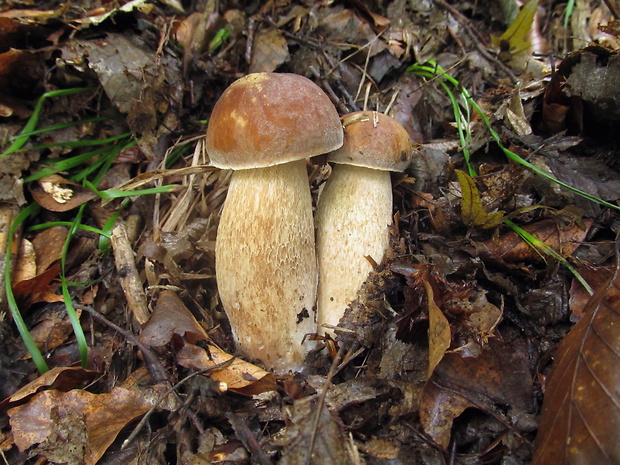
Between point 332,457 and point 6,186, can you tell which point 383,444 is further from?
point 6,186

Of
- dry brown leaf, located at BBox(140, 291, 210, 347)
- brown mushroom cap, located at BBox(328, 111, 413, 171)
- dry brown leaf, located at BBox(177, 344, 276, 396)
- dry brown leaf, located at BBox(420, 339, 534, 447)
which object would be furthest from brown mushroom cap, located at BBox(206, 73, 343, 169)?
dry brown leaf, located at BBox(420, 339, 534, 447)

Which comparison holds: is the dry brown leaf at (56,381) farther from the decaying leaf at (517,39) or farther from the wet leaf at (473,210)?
the decaying leaf at (517,39)

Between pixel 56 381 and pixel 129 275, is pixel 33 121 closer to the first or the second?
pixel 129 275

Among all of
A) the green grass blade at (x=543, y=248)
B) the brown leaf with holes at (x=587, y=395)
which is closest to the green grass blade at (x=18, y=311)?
the brown leaf with holes at (x=587, y=395)

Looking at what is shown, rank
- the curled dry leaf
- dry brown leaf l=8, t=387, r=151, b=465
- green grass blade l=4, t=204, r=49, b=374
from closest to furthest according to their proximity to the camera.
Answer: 1. dry brown leaf l=8, t=387, r=151, b=465
2. green grass blade l=4, t=204, r=49, b=374
3. the curled dry leaf

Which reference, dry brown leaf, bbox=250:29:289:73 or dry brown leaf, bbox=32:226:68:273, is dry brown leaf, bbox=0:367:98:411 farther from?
dry brown leaf, bbox=250:29:289:73

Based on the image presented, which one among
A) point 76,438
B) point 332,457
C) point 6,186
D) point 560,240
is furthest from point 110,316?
point 560,240
